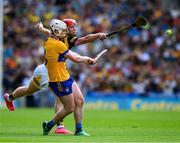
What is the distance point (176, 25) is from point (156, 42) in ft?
6.65

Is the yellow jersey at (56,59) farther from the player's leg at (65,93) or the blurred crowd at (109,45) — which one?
the blurred crowd at (109,45)

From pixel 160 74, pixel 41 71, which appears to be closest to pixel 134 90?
pixel 160 74

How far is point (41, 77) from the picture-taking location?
62.3 feet

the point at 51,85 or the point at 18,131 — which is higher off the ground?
the point at 51,85

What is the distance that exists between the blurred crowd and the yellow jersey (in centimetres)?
2050

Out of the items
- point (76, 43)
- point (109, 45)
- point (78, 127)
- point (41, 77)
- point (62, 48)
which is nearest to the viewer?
point (62, 48)

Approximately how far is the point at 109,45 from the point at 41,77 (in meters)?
20.5

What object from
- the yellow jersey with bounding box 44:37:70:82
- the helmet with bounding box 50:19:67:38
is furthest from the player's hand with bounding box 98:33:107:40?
the yellow jersey with bounding box 44:37:70:82

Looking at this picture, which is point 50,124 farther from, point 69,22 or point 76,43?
point 69,22

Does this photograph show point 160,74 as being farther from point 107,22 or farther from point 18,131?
point 18,131

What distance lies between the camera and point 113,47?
39.3m

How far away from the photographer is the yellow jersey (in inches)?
656

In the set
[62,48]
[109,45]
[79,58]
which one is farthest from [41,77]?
[109,45]

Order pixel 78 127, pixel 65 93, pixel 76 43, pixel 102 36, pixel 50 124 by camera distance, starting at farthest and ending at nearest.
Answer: pixel 76 43, pixel 102 36, pixel 50 124, pixel 78 127, pixel 65 93
